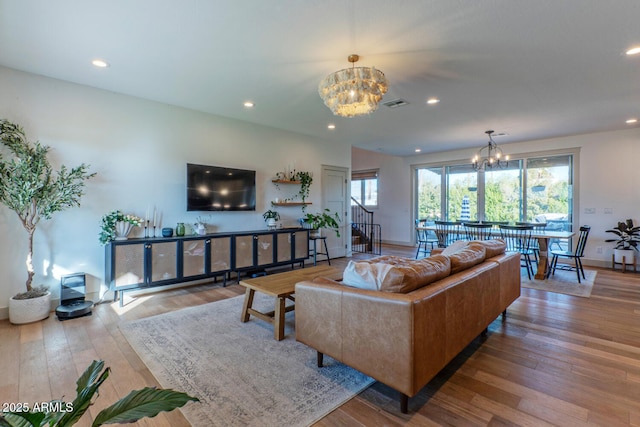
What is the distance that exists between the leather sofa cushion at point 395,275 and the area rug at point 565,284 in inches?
133

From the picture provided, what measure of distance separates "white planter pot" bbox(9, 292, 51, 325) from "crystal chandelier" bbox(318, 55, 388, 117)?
373 cm

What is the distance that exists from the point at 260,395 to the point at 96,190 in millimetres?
3431

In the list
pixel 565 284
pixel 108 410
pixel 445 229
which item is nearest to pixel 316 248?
pixel 445 229

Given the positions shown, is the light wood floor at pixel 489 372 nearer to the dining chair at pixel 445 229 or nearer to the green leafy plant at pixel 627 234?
the dining chair at pixel 445 229

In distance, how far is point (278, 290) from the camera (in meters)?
2.87

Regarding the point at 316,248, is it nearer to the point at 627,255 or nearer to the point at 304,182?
the point at 304,182

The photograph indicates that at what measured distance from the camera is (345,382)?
216 cm

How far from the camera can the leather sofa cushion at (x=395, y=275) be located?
6.19 ft

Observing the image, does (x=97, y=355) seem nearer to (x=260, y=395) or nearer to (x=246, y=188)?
(x=260, y=395)

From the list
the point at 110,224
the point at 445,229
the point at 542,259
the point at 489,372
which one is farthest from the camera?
the point at 445,229

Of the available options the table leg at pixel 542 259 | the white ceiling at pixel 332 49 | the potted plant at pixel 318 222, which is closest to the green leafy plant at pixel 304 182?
the potted plant at pixel 318 222

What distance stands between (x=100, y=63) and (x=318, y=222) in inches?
165

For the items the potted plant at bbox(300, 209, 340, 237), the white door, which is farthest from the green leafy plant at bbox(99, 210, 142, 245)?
the white door

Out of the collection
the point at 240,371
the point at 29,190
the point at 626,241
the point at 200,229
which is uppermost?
the point at 29,190
